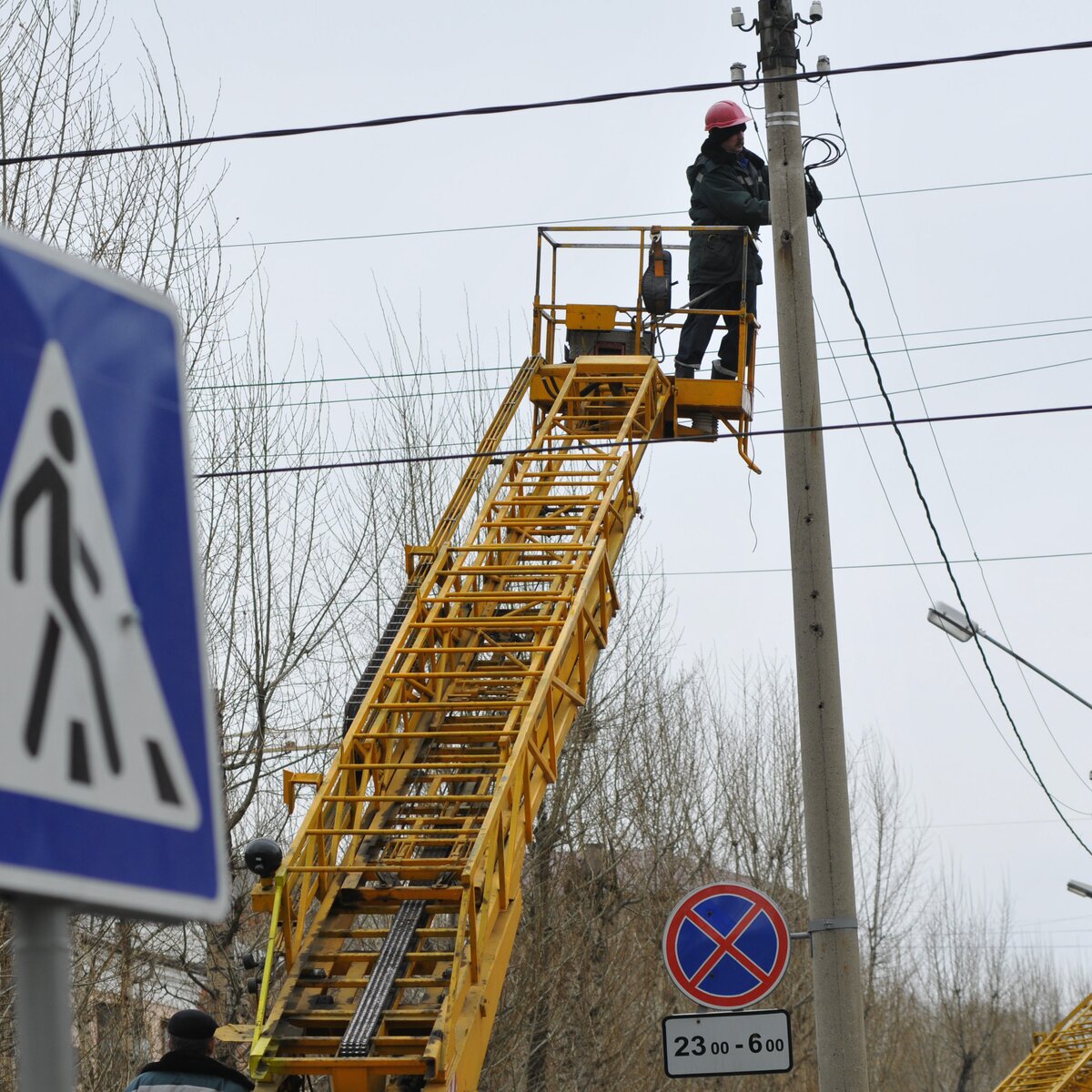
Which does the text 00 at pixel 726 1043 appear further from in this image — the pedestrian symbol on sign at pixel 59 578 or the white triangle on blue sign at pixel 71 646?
the pedestrian symbol on sign at pixel 59 578

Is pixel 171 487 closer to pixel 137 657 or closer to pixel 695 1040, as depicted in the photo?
pixel 137 657

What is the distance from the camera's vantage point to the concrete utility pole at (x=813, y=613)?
8.50 m

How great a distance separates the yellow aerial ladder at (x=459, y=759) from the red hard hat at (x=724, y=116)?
1655 mm

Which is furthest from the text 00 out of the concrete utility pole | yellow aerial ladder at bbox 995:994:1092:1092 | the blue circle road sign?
yellow aerial ladder at bbox 995:994:1092:1092

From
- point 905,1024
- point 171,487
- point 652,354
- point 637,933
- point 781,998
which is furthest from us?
point 905,1024

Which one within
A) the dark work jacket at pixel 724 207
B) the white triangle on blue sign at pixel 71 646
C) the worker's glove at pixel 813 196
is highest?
the dark work jacket at pixel 724 207

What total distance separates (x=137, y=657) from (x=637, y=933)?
73.0ft

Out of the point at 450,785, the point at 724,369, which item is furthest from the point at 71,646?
the point at 724,369

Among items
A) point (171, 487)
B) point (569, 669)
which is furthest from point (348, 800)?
point (171, 487)

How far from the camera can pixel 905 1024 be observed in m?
41.4

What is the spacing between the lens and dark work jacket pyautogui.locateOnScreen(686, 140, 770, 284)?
13352 mm

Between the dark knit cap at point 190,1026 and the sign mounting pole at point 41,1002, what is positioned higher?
the sign mounting pole at point 41,1002

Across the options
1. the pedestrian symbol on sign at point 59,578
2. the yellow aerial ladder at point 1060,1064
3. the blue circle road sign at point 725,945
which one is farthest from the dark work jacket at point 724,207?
the yellow aerial ladder at point 1060,1064

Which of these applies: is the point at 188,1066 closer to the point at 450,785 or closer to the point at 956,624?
the point at 450,785
